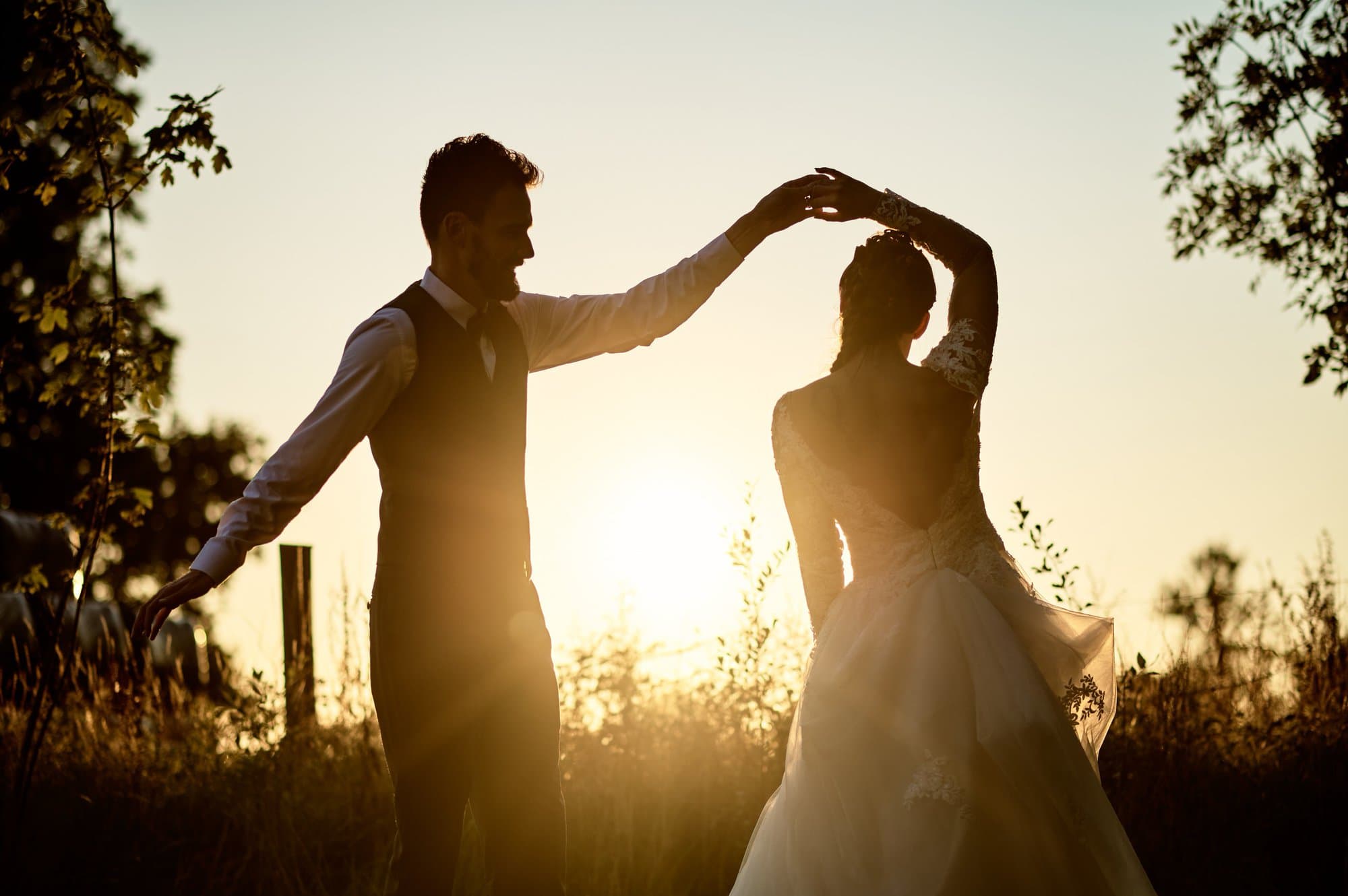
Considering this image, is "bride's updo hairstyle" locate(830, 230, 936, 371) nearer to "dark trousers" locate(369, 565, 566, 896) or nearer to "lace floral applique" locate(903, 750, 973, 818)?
"lace floral applique" locate(903, 750, 973, 818)

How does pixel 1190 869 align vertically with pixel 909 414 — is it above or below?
below

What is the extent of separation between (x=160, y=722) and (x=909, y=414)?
5064 millimetres

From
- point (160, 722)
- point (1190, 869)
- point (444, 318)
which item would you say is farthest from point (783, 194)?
point (160, 722)

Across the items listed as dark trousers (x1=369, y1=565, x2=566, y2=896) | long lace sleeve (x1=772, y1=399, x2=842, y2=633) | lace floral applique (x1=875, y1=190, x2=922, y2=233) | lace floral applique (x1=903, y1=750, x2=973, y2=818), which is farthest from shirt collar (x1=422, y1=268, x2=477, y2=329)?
lace floral applique (x1=903, y1=750, x2=973, y2=818)

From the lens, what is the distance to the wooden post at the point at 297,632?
7035 millimetres

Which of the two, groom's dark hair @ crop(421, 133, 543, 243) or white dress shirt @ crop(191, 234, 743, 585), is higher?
groom's dark hair @ crop(421, 133, 543, 243)

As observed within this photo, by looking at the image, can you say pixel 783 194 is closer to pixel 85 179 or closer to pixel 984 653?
pixel 984 653

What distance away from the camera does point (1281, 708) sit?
22.2ft

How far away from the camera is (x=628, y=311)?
13.1ft

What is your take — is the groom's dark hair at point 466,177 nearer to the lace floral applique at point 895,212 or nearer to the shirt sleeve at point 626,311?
the shirt sleeve at point 626,311

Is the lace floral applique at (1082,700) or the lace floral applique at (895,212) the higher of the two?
the lace floral applique at (895,212)

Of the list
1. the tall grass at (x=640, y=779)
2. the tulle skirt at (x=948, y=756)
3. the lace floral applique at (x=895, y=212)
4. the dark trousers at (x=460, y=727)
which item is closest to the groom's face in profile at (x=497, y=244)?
the dark trousers at (x=460, y=727)

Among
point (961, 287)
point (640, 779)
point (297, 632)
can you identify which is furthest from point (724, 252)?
point (297, 632)

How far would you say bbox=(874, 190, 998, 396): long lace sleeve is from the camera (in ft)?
12.9
